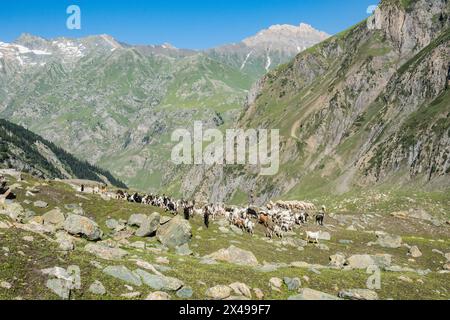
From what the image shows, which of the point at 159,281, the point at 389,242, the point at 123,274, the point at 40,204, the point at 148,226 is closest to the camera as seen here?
the point at 123,274

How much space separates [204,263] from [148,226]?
49.7 feet

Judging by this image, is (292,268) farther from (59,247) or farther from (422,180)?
(422,180)

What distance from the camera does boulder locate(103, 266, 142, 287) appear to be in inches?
1029

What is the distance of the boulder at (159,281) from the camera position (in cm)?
2649

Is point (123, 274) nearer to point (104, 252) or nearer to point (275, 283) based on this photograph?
point (104, 252)

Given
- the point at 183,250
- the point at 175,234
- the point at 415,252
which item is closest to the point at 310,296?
the point at 183,250

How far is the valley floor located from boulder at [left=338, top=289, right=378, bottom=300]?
79mm

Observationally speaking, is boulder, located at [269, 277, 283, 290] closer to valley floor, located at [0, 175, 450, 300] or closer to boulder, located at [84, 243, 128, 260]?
valley floor, located at [0, 175, 450, 300]

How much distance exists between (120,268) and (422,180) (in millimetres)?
138413

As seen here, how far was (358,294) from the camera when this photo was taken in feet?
99.2

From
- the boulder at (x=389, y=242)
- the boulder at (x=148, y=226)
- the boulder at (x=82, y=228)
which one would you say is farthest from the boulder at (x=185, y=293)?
the boulder at (x=389, y=242)

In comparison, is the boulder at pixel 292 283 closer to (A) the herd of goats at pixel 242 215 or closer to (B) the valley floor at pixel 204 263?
(B) the valley floor at pixel 204 263

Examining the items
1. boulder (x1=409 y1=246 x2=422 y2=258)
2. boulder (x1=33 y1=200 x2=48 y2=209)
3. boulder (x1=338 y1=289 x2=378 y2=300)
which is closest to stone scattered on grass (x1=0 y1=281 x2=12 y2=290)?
boulder (x1=338 y1=289 x2=378 y2=300)
